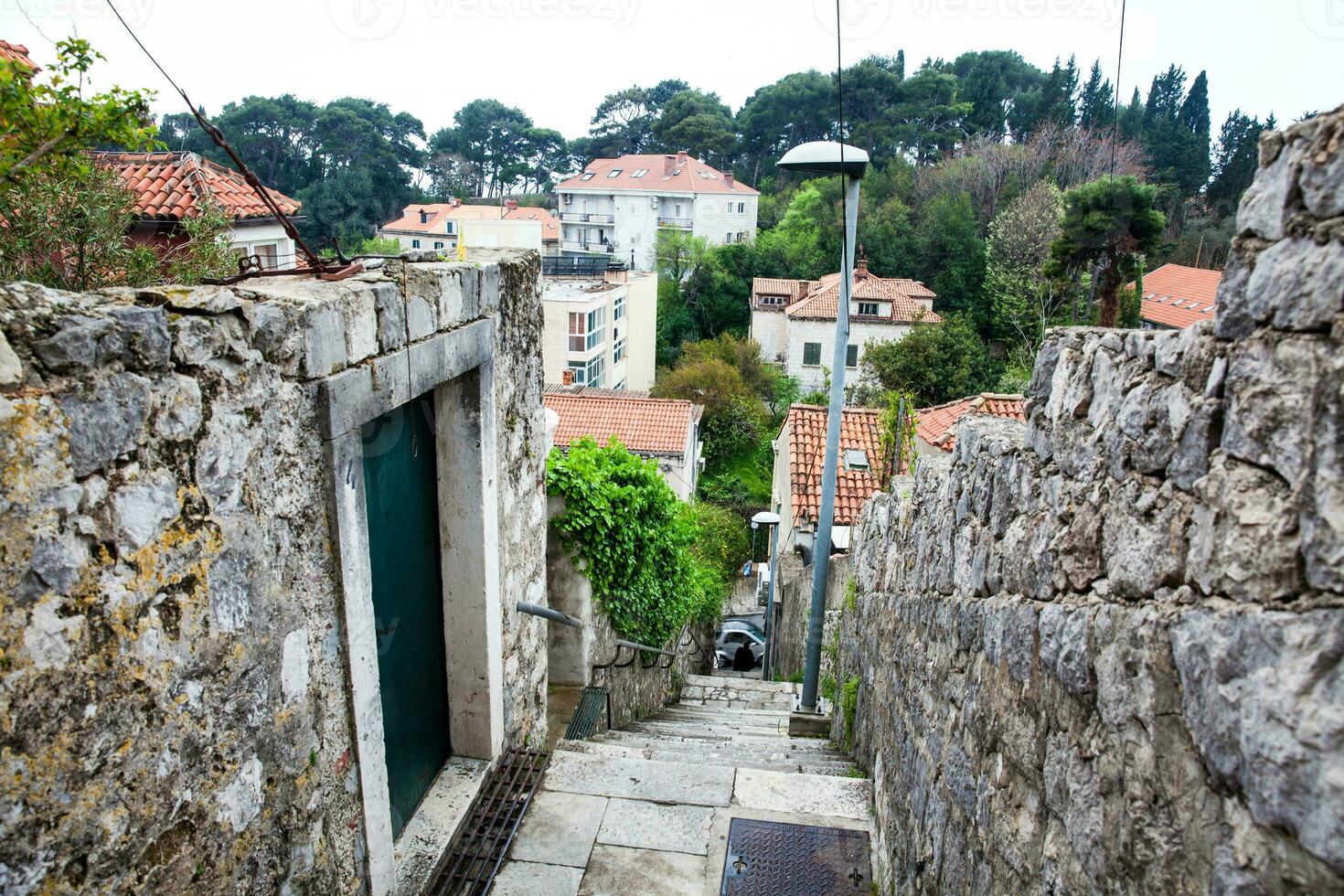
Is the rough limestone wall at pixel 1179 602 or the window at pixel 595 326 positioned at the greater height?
the rough limestone wall at pixel 1179 602

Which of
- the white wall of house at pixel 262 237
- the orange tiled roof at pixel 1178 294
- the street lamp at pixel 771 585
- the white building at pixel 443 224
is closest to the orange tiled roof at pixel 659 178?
the white building at pixel 443 224

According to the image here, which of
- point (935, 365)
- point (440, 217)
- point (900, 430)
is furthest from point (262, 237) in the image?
point (440, 217)

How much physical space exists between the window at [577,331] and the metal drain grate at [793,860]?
2615cm

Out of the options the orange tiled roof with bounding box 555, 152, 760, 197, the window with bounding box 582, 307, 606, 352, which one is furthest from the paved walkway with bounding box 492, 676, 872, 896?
the orange tiled roof with bounding box 555, 152, 760, 197

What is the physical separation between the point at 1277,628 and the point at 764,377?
33.2m

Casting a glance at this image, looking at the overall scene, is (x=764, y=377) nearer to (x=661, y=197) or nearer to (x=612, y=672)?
(x=661, y=197)

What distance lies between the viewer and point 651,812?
4426mm

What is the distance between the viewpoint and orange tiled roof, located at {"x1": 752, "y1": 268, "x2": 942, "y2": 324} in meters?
31.8

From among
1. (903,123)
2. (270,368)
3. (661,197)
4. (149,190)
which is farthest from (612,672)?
(903,123)

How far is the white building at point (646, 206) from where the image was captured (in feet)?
159

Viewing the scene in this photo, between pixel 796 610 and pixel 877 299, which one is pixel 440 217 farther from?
pixel 796 610

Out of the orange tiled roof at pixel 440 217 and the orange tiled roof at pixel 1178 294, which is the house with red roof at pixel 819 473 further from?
the orange tiled roof at pixel 440 217

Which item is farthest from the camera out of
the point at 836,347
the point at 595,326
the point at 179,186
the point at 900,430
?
the point at 595,326

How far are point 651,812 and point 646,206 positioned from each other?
4783cm
